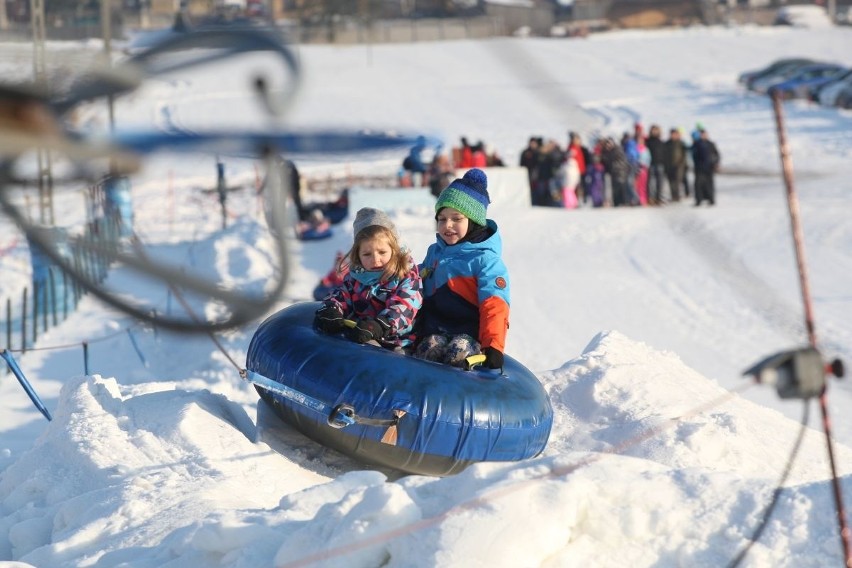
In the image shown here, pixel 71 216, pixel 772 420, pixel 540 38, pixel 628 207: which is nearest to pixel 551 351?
pixel 772 420

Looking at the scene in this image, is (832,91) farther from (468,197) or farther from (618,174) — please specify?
(468,197)

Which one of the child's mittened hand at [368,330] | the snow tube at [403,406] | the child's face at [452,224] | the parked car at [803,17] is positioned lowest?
the snow tube at [403,406]

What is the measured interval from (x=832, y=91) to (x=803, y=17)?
27.3 metres

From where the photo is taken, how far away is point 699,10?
58.5 metres

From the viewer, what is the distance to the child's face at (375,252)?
5.97 metres

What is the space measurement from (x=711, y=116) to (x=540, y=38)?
23.2 m

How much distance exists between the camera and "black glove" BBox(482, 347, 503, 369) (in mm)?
6055

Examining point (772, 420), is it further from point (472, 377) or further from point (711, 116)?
point (711, 116)

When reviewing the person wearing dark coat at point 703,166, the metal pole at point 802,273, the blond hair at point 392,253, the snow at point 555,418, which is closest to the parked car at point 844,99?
the snow at point 555,418

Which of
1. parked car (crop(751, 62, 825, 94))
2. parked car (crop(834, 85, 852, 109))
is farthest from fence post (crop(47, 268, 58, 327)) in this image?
parked car (crop(751, 62, 825, 94))

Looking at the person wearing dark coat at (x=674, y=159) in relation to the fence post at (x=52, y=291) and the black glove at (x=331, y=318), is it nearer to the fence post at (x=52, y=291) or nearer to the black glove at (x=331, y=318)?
the fence post at (x=52, y=291)

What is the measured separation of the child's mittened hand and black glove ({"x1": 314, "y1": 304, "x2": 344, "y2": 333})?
9cm

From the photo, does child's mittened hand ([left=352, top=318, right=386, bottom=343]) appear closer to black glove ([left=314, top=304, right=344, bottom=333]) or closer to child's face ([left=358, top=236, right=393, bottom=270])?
black glove ([left=314, top=304, right=344, bottom=333])

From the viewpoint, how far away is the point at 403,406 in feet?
18.7
